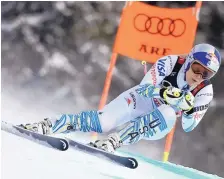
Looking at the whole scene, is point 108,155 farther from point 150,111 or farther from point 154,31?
point 154,31

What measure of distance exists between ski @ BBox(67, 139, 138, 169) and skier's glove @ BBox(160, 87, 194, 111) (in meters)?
0.25

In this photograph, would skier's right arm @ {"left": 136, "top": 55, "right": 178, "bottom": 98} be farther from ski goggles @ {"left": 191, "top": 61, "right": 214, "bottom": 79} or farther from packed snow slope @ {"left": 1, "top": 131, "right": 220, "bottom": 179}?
packed snow slope @ {"left": 1, "top": 131, "right": 220, "bottom": 179}

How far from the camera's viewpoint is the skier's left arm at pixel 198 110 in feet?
6.33

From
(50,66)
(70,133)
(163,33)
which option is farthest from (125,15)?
(70,133)

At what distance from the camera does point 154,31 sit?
2135mm

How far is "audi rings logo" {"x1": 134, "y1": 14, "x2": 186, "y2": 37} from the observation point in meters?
2.12

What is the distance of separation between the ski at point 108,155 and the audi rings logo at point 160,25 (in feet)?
1.77

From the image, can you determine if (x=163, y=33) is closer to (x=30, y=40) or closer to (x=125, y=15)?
(x=125, y=15)

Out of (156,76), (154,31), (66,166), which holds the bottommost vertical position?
(66,166)

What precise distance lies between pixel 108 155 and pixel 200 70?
0.46 m

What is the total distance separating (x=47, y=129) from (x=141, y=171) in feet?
1.26

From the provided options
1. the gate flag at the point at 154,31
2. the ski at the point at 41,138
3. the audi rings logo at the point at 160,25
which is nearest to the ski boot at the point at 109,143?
the ski at the point at 41,138

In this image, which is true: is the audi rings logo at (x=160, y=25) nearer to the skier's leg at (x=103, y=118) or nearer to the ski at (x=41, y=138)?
the skier's leg at (x=103, y=118)

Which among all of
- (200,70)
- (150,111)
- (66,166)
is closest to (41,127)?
(66,166)
